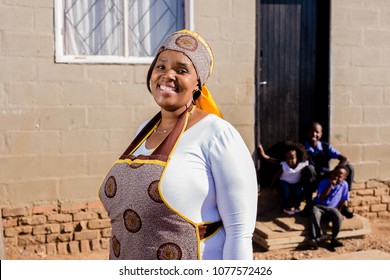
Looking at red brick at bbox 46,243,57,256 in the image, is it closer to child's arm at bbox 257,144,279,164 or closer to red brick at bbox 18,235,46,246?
red brick at bbox 18,235,46,246

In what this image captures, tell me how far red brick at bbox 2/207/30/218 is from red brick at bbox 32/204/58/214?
70 mm

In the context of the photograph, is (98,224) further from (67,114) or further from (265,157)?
(265,157)

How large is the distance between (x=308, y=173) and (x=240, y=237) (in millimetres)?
4604

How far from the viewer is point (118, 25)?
5.89 m

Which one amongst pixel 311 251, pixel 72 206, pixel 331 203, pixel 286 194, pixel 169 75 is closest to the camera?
pixel 169 75

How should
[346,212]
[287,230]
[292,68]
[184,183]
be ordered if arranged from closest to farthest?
[184,183] → [287,230] → [346,212] → [292,68]

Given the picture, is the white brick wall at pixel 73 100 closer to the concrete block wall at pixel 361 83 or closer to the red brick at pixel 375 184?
the concrete block wall at pixel 361 83

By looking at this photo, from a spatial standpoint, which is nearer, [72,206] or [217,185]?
[217,185]

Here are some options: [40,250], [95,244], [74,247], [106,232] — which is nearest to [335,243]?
[106,232]

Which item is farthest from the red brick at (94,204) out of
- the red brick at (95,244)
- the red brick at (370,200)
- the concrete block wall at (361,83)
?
the red brick at (370,200)

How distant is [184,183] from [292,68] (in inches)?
206

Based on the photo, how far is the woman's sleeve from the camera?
212 cm

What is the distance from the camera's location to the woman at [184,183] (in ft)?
6.97

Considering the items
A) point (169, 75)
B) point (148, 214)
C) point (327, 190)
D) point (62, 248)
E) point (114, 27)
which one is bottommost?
point (62, 248)
